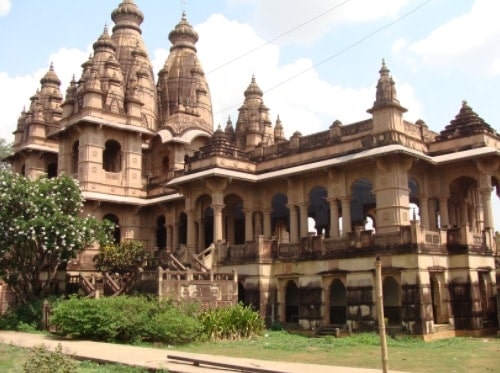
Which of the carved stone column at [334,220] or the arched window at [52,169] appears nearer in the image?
the carved stone column at [334,220]

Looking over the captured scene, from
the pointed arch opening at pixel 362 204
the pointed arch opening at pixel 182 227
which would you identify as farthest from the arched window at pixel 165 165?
the pointed arch opening at pixel 362 204

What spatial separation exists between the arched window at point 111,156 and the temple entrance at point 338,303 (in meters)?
16.8

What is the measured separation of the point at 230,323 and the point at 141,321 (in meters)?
3.21

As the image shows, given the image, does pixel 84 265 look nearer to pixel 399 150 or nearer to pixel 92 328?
pixel 92 328

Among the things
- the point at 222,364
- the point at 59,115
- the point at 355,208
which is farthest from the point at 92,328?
the point at 59,115

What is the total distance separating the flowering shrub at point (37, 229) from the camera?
23694mm

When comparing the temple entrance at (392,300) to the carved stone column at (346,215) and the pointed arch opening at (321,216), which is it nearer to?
the carved stone column at (346,215)

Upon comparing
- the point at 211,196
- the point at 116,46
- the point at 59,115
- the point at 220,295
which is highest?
the point at 116,46

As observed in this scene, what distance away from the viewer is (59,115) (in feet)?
138

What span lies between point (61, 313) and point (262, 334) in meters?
6.94

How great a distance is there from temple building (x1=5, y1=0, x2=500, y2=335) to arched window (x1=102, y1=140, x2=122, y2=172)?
70mm

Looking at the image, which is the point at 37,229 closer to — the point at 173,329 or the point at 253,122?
the point at 173,329

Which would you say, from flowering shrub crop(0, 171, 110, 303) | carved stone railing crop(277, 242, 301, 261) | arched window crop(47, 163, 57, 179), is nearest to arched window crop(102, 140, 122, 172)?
arched window crop(47, 163, 57, 179)

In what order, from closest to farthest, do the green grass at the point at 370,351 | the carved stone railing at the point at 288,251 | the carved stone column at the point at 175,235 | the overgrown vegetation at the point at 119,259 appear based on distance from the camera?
1. the green grass at the point at 370,351
2. the carved stone railing at the point at 288,251
3. the overgrown vegetation at the point at 119,259
4. the carved stone column at the point at 175,235
